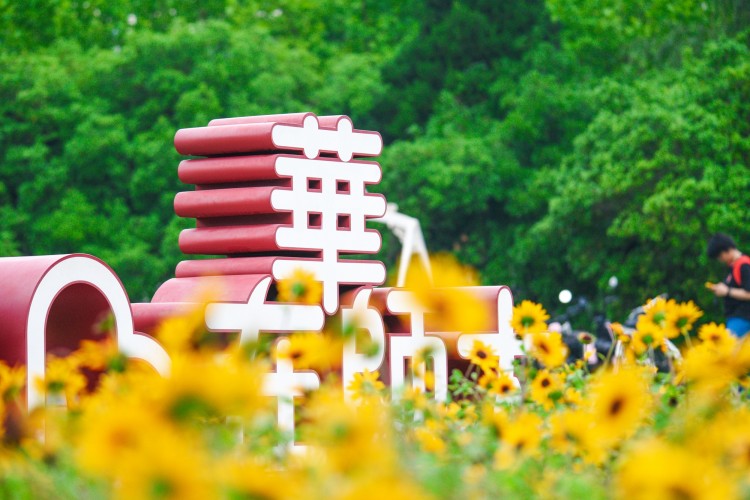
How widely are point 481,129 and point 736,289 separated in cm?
1846

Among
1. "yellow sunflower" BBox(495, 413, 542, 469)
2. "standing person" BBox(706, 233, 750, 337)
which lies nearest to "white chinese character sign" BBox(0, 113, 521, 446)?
"standing person" BBox(706, 233, 750, 337)

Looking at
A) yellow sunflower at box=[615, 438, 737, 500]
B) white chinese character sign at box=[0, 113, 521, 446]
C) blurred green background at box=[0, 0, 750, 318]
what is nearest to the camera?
yellow sunflower at box=[615, 438, 737, 500]

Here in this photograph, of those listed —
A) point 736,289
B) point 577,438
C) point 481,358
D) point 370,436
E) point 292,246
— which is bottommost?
point 736,289

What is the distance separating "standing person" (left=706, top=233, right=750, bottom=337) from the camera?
31.9 feet

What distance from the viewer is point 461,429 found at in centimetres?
431

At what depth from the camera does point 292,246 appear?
25.8ft

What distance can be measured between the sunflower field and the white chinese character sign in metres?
2.65

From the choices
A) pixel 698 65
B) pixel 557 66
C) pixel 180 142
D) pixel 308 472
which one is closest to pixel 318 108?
pixel 557 66

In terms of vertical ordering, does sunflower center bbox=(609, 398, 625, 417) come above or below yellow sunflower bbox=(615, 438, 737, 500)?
below

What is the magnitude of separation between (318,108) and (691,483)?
26.3m

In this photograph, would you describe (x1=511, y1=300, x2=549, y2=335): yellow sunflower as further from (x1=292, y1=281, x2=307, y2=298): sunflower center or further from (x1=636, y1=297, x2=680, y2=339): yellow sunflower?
(x1=292, y1=281, x2=307, y2=298): sunflower center

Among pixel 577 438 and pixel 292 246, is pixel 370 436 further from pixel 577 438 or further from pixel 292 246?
pixel 292 246

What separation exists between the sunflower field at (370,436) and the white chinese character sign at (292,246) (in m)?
2.65

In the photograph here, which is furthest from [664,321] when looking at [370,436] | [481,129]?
[481,129]
